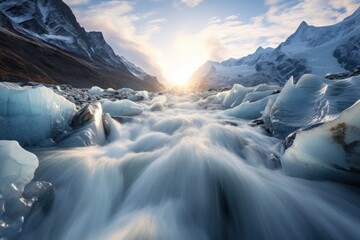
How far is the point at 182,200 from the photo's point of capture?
260 cm

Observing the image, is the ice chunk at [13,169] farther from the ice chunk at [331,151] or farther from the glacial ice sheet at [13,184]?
the ice chunk at [331,151]

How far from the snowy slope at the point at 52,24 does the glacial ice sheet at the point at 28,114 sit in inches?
2438

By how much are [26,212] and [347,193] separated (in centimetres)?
323

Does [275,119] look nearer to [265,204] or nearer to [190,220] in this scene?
[265,204]

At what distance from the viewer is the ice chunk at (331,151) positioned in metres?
2.34

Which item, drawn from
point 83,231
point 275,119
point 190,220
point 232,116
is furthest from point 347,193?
point 232,116

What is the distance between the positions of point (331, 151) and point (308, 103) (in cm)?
235

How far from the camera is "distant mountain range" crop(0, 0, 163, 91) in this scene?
3037 cm

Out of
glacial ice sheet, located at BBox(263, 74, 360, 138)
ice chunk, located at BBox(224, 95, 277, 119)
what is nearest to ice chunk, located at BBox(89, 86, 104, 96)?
ice chunk, located at BBox(224, 95, 277, 119)

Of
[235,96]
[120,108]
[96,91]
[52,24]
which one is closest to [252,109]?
[235,96]

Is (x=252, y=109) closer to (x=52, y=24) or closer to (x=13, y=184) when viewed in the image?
(x=13, y=184)

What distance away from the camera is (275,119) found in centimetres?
487

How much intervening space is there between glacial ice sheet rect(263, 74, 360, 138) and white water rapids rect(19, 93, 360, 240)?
1.02 m

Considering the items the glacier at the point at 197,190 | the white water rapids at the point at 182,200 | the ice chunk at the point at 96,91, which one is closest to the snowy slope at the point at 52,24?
the ice chunk at the point at 96,91
